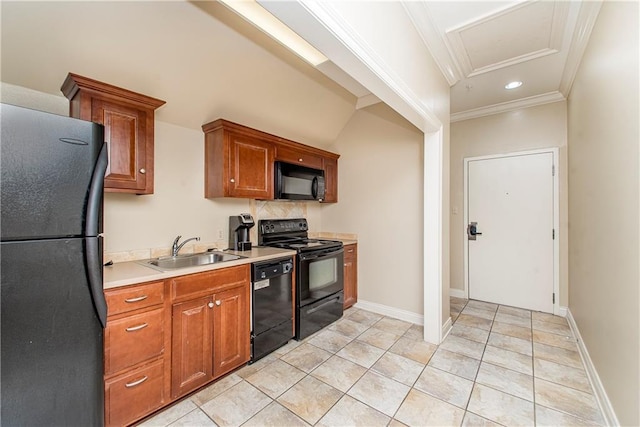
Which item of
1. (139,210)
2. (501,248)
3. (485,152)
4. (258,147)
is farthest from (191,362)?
(485,152)

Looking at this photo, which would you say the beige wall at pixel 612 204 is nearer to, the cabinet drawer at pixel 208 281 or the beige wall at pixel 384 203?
the beige wall at pixel 384 203

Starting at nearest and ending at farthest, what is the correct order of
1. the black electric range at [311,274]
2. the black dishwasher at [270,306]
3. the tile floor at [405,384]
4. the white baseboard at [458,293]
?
the tile floor at [405,384] → the black dishwasher at [270,306] → the black electric range at [311,274] → the white baseboard at [458,293]

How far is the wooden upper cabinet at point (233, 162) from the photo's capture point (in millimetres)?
2504

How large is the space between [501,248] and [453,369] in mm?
2152

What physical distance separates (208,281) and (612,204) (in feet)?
8.63

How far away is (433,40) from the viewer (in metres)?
2.25

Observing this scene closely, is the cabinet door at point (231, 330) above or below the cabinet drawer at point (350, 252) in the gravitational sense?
below

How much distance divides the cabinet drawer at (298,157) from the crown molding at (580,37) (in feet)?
8.50

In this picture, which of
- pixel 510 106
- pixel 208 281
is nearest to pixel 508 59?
pixel 510 106

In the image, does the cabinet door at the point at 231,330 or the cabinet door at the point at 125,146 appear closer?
the cabinet door at the point at 125,146

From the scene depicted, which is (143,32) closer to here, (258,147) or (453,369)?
(258,147)

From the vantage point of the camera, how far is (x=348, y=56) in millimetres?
1402

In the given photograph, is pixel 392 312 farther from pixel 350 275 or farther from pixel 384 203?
pixel 384 203

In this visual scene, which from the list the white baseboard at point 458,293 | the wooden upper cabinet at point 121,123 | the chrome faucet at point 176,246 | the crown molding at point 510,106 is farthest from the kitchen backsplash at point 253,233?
the crown molding at point 510,106
